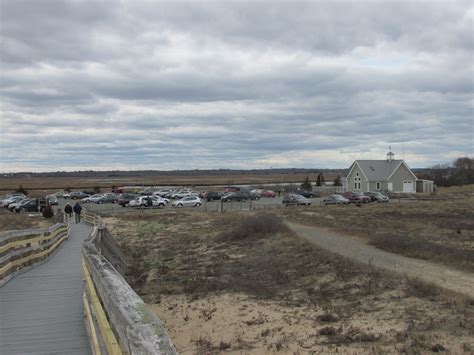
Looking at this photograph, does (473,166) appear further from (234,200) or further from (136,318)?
(136,318)

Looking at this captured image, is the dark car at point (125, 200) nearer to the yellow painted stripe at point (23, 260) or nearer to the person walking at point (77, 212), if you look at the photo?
the person walking at point (77, 212)

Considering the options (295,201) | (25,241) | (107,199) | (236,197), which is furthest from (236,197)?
(25,241)

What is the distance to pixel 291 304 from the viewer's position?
1376cm

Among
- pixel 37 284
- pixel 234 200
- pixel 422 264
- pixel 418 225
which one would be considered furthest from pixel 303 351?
pixel 234 200

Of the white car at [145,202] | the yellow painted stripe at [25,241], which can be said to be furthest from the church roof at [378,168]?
the yellow painted stripe at [25,241]

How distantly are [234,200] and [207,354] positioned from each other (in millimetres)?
56487

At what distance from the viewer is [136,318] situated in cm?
321

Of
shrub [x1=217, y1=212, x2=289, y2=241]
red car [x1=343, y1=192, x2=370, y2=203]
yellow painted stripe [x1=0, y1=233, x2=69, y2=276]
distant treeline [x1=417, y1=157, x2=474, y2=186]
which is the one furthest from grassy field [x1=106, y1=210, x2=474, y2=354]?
distant treeline [x1=417, y1=157, x2=474, y2=186]

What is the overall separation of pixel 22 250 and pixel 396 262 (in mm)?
12526

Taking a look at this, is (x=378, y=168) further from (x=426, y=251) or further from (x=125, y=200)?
(x=426, y=251)

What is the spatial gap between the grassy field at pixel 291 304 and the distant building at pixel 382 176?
182 ft

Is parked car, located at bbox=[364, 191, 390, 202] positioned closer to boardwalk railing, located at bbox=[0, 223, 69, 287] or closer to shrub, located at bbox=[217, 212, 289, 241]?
shrub, located at bbox=[217, 212, 289, 241]

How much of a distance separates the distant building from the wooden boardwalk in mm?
69154

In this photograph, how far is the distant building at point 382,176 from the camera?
77.4 meters
